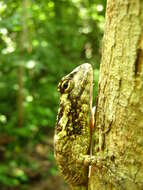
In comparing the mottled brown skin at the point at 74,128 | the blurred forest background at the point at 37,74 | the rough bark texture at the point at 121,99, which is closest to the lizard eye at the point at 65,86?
the mottled brown skin at the point at 74,128

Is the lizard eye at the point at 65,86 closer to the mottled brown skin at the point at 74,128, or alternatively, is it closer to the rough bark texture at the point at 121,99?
the mottled brown skin at the point at 74,128

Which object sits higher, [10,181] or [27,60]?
[27,60]

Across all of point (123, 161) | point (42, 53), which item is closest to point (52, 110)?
point (42, 53)

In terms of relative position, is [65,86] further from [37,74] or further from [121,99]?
[37,74]

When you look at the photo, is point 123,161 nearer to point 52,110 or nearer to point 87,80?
point 87,80

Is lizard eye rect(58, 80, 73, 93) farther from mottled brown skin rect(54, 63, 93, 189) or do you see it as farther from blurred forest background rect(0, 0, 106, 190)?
blurred forest background rect(0, 0, 106, 190)

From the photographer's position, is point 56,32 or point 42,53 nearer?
point 42,53
